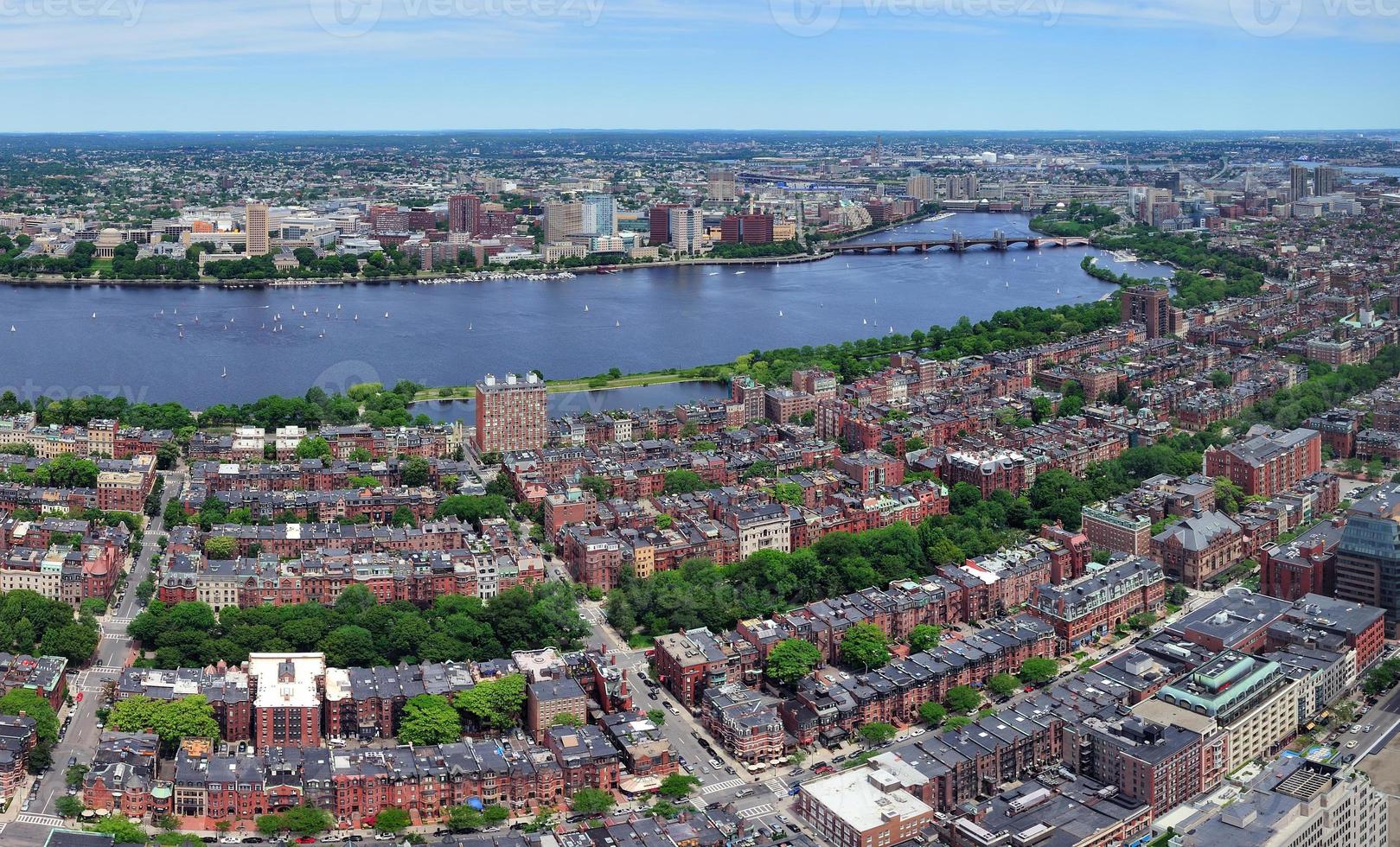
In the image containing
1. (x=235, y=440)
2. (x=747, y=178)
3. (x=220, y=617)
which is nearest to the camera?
(x=220, y=617)

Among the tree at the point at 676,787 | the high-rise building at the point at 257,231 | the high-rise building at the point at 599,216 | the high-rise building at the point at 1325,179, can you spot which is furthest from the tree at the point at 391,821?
the high-rise building at the point at 1325,179

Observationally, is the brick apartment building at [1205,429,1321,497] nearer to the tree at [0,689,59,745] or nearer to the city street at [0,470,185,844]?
the city street at [0,470,185,844]

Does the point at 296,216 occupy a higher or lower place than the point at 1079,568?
higher

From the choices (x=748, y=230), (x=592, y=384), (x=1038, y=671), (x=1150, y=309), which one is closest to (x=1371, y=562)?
(x=1038, y=671)

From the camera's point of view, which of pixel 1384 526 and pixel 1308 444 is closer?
pixel 1384 526

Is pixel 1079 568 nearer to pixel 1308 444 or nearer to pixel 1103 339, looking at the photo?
pixel 1308 444

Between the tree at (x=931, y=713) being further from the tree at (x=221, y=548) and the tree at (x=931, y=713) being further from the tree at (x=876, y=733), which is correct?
the tree at (x=221, y=548)

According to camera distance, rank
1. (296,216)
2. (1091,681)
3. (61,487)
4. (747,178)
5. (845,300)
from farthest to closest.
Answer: (747,178) < (296,216) < (845,300) < (61,487) < (1091,681)

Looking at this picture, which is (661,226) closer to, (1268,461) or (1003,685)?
(1268,461)

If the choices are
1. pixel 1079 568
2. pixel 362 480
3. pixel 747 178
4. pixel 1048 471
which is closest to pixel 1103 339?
pixel 1048 471
